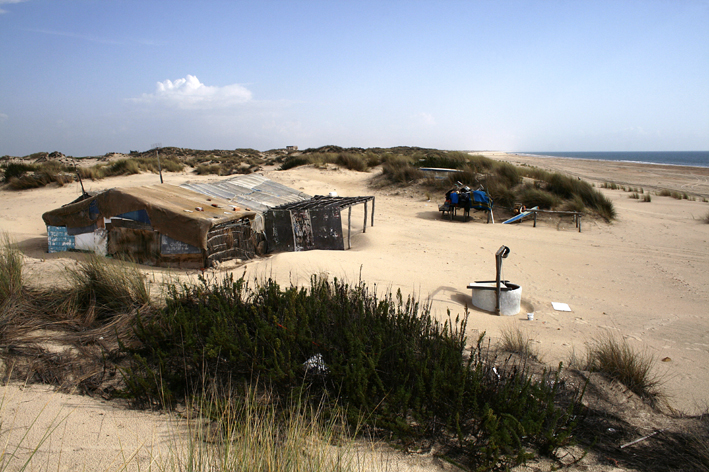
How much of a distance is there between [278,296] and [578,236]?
10.3 metres

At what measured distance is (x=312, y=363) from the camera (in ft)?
9.95

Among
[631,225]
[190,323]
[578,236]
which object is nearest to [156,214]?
[190,323]

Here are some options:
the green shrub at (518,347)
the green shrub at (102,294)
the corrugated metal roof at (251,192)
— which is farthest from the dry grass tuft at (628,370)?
the corrugated metal roof at (251,192)

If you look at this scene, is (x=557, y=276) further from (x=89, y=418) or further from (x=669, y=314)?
(x=89, y=418)

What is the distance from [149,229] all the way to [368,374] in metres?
5.56

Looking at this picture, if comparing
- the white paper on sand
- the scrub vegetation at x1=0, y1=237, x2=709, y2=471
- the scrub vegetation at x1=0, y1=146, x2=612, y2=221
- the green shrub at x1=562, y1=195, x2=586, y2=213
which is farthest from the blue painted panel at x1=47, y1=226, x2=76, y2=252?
the green shrub at x1=562, y1=195, x2=586, y2=213

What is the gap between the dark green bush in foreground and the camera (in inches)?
99.7

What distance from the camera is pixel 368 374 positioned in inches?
108

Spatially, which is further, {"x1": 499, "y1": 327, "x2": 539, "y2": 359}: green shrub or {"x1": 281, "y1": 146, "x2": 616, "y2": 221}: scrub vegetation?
{"x1": 281, "y1": 146, "x2": 616, "y2": 221}: scrub vegetation

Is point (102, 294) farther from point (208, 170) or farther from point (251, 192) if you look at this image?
point (208, 170)

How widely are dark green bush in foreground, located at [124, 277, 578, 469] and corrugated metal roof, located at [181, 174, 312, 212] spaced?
5738 mm

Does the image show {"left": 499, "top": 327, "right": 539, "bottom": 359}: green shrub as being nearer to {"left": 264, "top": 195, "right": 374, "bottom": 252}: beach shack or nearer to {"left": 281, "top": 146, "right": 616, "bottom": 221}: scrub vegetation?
{"left": 264, "top": 195, "right": 374, "bottom": 252}: beach shack

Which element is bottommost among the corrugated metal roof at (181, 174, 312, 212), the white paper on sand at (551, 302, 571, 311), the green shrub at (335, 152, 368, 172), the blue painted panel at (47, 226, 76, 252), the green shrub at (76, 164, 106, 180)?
the white paper on sand at (551, 302, 571, 311)

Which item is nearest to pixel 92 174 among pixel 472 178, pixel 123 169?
pixel 123 169
